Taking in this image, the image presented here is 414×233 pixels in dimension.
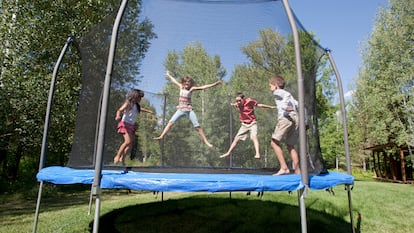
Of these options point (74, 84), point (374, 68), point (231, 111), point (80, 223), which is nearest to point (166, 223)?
point (80, 223)

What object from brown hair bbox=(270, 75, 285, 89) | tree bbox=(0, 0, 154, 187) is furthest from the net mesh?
tree bbox=(0, 0, 154, 187)

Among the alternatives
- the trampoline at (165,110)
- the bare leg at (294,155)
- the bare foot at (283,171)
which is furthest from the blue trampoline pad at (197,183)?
the bare leg at (294,155)

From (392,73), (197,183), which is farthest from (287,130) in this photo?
(392,73)

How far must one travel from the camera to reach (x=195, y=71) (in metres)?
3.53

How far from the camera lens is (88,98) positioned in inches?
125

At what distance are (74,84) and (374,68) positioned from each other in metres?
10.5

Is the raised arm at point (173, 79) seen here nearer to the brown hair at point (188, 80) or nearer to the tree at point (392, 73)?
the brown hair at point (188, 80)

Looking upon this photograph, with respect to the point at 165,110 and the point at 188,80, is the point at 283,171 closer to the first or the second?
the point at 188,80

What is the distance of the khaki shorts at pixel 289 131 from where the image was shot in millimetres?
2518

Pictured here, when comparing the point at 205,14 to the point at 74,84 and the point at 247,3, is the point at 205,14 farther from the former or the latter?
the point at 74,84

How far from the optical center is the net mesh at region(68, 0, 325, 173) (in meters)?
2.81

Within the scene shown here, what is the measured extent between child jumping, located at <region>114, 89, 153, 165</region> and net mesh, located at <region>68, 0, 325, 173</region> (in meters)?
0.07

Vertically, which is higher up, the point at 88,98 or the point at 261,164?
the point at 88,98

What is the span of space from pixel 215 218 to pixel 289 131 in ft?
5.23
